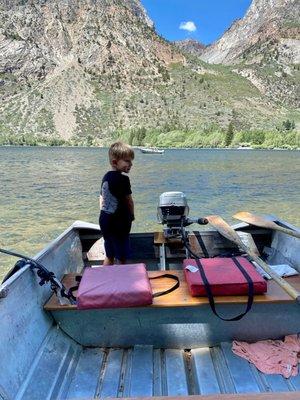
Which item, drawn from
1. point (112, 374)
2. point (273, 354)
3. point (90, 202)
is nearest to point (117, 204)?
point (112, 374)

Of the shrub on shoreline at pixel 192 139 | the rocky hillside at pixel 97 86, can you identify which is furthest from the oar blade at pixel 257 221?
the rocky hillside at pixel 97 86

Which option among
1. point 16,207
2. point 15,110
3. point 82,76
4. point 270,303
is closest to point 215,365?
point 270,303

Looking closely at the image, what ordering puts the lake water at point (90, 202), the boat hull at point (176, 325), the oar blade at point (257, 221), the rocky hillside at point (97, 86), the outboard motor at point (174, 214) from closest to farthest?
the boat hull at point (176, 325), the outboard motor at point (174, 214), the oar blade at point (257, 221), the lake water at point (90, 202), the rocky hillside at point (97, 86)

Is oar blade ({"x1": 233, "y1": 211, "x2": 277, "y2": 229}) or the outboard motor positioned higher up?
the outboard motor

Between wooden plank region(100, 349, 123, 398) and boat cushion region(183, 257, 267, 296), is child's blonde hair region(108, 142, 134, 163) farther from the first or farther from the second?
wooden plank region(100, 349, 123, 398)

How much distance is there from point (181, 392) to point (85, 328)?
1.13 metres

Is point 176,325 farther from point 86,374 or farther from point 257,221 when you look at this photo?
point 257,221

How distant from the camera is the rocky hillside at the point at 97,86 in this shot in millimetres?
151875

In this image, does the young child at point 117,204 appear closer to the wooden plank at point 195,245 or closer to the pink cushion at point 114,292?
the wooden plank at point 195,245

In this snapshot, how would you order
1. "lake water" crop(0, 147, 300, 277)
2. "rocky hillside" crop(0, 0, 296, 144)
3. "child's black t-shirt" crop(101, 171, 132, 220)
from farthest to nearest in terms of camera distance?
"rocky hillside" crop(0, 0, 296, 144), "lake water" crop(0, 147, 300, 277), "child's black t-shirt" crop(101, 171, 132, 220)

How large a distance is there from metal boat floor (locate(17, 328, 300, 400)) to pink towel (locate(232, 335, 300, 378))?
0.22 feet

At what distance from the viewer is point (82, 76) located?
570 ft

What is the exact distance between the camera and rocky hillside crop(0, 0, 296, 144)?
15188 centimetres

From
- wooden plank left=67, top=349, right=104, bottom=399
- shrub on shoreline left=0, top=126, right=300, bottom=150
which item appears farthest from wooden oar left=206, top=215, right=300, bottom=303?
shrub on shoreline left=0, top=126, right=300, bottom=150
